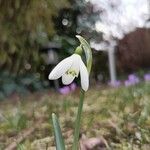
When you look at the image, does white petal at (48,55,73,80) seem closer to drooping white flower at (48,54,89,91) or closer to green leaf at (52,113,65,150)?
drooping white flower at (48,54,89,91)

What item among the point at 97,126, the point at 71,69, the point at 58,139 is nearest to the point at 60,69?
the point at 71,69

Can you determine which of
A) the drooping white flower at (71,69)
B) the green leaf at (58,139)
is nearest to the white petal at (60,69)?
the drooping white flower at (71,69)

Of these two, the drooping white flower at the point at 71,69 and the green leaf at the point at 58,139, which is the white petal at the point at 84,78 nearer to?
the drooping white flower at the point at 71,69

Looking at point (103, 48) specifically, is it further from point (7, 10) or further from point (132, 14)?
point (7, 10)

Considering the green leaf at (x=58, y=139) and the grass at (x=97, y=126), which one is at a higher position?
the grass at (x=97, y=126)

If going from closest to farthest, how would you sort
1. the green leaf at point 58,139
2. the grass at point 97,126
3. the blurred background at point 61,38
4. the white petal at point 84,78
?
the white petal at point 84,78
the green leaf at point 58,139
the grass at point 97,126
the blurred background at point 61,38

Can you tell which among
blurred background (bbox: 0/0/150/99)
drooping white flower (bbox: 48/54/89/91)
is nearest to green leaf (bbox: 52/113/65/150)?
drooping white flower (bbox: 48/54/89/91)

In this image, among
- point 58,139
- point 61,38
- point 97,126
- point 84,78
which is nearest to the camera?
point 84,78

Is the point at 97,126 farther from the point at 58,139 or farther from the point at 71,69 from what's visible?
the point at 71,69

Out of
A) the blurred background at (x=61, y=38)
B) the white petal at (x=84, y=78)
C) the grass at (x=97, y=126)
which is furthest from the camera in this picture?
the blurred background at (x=61, y=38)
